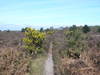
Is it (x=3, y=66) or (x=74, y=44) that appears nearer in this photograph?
(x=3, y=66)

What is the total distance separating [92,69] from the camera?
38.5ft

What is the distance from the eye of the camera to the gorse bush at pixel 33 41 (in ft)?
77.3

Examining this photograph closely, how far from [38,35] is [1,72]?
14259 millimetres

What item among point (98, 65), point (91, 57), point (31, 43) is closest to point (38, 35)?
point (31, 43)

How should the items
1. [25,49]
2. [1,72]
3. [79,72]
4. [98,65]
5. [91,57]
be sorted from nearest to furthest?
1. [1,72]
2. [79,72]
3. [98,65]
4. [91,57]
5. [25,49]

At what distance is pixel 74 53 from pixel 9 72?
9363mm

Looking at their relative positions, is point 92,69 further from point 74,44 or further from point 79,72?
point 74,44

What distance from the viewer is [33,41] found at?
24312 millimetres

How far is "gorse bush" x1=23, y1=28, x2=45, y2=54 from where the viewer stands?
23569mm

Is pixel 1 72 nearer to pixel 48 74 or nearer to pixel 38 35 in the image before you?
pixel 48 74

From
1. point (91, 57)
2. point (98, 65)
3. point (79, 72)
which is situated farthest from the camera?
point (91, 57)

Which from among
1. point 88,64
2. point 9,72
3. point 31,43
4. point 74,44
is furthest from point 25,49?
point 9,72

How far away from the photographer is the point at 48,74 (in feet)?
44.8

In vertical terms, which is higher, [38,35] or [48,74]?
[38,35]
